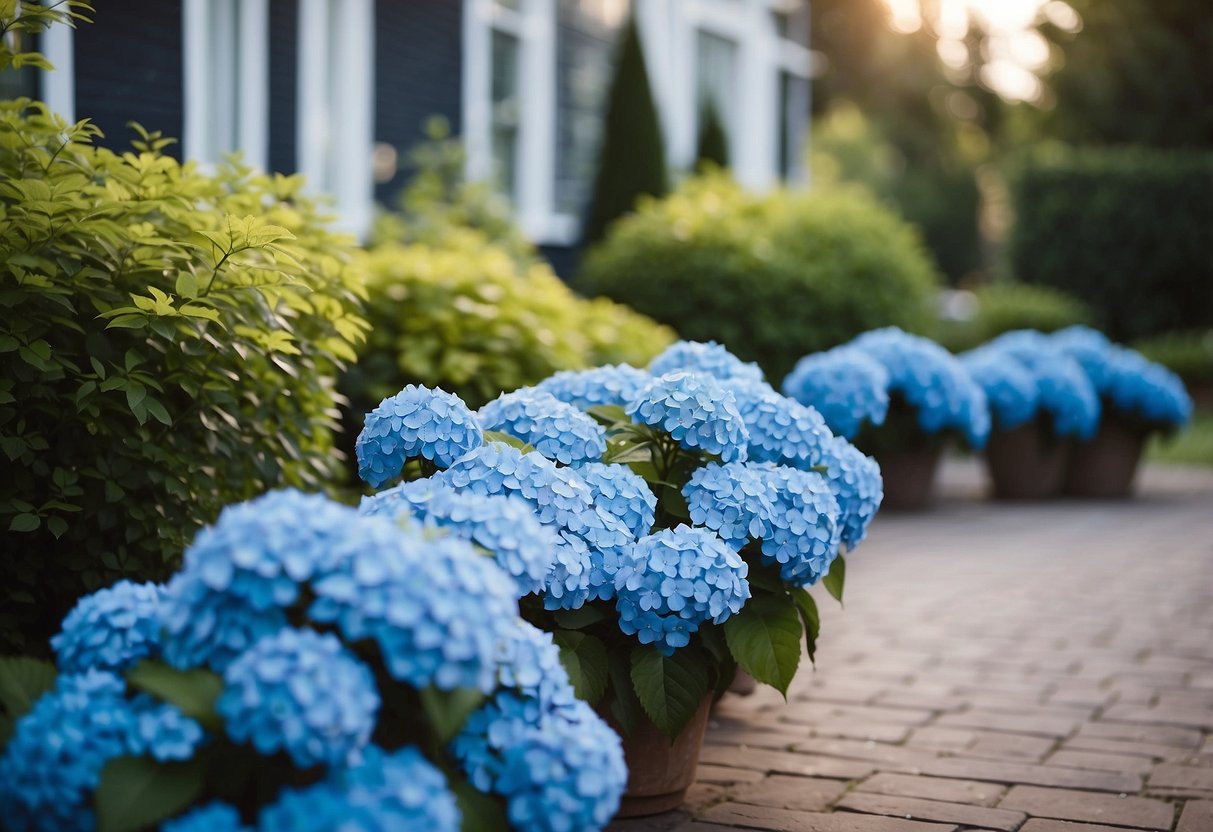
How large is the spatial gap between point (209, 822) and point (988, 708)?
2926 mm

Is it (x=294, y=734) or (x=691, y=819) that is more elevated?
(x=294, y=734)

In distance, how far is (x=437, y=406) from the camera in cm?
302

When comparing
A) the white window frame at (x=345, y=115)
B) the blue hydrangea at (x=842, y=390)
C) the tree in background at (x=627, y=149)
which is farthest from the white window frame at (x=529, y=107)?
the blue hydrangea at (x=842, y=390)

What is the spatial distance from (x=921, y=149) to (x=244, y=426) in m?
28.9

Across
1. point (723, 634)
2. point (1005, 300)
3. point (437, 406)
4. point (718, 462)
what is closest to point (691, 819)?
point (723, 634)

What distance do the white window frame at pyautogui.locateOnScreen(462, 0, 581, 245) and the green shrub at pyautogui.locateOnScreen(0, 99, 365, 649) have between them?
22.6 ft

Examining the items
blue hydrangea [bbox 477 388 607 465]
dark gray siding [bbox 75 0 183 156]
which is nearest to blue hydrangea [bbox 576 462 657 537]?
blue hydrangea [bbox 477 388 607 465]

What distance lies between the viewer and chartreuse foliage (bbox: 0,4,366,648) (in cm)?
318

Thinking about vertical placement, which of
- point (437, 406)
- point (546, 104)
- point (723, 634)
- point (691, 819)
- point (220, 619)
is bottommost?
point (691, 819)

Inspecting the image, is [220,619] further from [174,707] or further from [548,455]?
[548,455]

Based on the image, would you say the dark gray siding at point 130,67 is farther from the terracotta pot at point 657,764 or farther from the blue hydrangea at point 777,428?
the terracotta pot at point 657,764

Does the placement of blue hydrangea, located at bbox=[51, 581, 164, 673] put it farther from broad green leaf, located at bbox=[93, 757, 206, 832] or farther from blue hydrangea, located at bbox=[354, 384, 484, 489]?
blue hydrangea, located at bbox=[354, 384, 484, 489]

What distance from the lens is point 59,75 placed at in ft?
19.9

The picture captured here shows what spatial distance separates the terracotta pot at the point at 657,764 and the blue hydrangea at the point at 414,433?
0.73 metres
